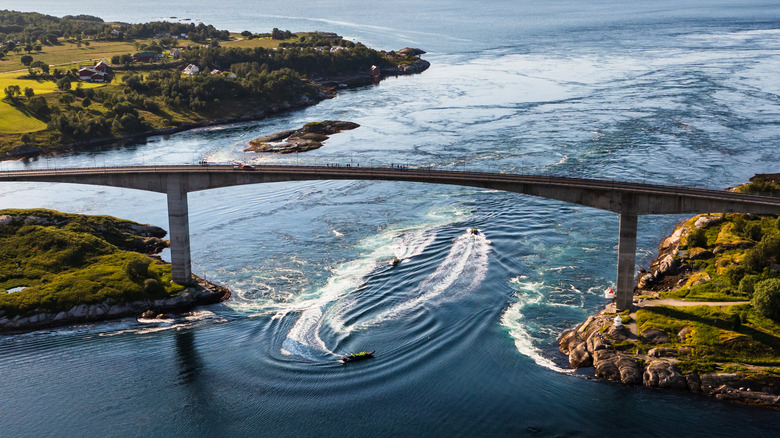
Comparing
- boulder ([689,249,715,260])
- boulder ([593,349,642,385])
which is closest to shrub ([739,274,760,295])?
boulder ([689,249,715,260])

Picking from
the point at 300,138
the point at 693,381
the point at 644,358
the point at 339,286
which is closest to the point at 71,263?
the point at 339,286

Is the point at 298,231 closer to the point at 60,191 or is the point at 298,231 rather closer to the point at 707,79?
the point at 60,191

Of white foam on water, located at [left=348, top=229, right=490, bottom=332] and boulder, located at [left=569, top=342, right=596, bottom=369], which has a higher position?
white foam on water, located at [left=348, top=229, right=490, bottom=332]

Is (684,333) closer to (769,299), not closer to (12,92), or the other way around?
(769,299)

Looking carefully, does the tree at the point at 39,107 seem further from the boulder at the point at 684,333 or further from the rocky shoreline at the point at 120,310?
the boulder at the point at 684,333

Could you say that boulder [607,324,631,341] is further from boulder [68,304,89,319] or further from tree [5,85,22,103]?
tree [5,85,22,103]

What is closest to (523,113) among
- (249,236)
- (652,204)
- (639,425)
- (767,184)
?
(767,184)
